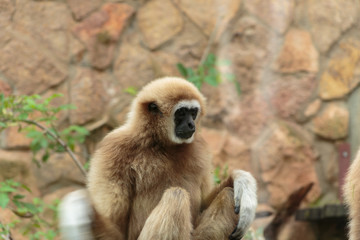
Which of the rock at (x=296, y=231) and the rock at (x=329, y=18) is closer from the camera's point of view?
the rock at (x=296, y=231)

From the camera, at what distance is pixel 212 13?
7.38 m

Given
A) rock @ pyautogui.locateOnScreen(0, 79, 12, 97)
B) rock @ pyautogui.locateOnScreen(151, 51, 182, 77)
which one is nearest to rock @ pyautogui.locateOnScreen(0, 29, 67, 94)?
rock @ pyautogui.locateOnScreen(0, 79, 12, 97)

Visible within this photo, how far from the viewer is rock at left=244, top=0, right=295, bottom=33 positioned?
7375 mm

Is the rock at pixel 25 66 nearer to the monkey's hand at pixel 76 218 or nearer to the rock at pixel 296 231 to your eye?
the monkey's hand at pixel 76 218

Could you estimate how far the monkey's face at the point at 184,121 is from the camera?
4.22 metres

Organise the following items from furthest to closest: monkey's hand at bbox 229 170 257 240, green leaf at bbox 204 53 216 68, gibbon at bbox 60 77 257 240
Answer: green leaf at bbox 204 53 216 68, monkey's hand at bbox 229 170 257 240, gibbon at bbox 60 77 257 240

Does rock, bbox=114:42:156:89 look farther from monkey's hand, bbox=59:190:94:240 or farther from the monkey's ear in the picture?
Answer: monkey's hand, bbox=59:190:94:240

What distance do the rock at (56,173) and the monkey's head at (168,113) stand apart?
259cm

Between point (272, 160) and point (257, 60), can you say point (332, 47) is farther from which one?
point (272, 160)

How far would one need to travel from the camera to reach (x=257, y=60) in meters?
7.36

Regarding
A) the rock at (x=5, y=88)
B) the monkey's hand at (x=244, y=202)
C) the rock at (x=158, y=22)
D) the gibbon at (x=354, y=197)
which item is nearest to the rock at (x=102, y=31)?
the rock at (x=158, y=22)

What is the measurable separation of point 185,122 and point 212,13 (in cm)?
349

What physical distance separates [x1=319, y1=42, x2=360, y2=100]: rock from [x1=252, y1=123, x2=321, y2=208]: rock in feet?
2.67

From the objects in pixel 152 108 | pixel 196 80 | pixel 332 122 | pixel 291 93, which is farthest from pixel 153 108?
pixel 332 122
